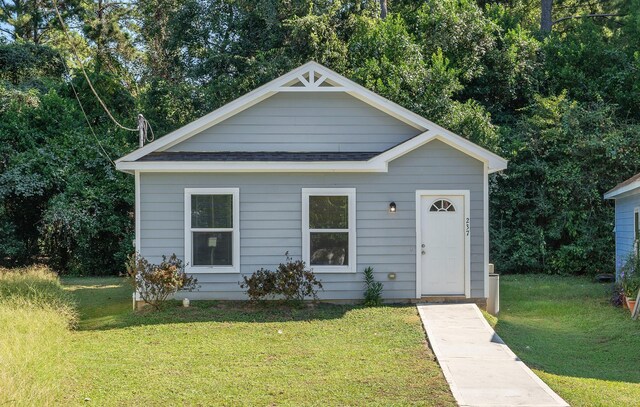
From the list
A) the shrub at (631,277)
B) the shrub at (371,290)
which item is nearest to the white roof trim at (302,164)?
the shrub at (371,290)

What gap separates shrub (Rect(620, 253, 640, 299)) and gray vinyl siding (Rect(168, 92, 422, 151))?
480cm

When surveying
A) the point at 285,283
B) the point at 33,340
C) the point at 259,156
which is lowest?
the point at 33,340

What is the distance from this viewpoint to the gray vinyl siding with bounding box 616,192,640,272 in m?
13.8

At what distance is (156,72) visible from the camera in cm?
2492

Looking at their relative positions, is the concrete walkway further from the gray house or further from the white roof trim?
the white roof trim

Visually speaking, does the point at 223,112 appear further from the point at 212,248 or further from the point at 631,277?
the point at 631,277

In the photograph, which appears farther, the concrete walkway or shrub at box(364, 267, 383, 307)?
shrub at box(364, 267, 383, 307)

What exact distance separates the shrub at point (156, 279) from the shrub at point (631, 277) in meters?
7.91

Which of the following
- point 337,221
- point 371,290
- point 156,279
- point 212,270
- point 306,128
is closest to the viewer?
point 156,279

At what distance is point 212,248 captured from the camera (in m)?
11.6

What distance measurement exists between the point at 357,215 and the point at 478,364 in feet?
14.9

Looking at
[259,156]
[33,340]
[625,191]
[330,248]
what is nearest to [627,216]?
[625,191]

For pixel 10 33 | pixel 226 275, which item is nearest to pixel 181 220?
pixel 226 275

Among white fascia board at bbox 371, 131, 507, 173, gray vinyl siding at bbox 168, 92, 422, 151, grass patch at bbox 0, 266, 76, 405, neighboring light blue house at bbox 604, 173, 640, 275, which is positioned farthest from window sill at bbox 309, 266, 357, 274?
neighboring light blue house at bbox 604, 173, 640, 275
